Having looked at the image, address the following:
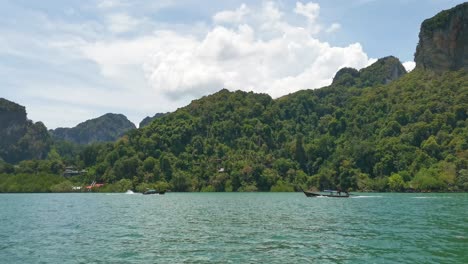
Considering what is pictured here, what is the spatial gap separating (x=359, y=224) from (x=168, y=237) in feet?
69.6

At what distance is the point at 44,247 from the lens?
1409 inches

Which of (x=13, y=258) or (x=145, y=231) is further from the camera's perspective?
(x=145, y=231)

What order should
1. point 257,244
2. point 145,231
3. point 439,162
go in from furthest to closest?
point 439,162 < point 145,231 < point 257,244

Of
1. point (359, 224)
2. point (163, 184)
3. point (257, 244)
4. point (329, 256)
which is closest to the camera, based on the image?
point (329, 256)

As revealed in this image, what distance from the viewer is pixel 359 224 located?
49.0 metres

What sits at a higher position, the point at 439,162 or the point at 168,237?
the point at 439,162

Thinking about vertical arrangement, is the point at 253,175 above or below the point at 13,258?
above

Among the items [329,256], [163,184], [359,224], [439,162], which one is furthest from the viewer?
[163,184]

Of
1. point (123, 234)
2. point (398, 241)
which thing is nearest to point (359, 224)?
point (398, 241)

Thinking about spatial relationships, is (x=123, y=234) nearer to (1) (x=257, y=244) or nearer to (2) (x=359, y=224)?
(1) (x=257, y=244)

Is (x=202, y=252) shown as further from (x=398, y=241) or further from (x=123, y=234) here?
(x=398, y=241)

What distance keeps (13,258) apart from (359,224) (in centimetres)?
3375

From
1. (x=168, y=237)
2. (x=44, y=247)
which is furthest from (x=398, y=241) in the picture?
(x=44, y=247)

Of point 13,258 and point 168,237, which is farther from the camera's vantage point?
point 168,237
